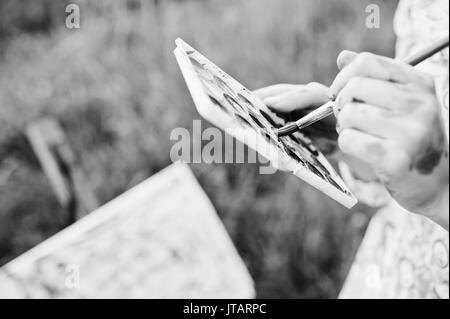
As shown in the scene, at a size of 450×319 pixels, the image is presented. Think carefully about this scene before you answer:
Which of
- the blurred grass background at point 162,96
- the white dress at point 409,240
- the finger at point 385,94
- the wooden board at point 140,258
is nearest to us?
the finger at point 385,94

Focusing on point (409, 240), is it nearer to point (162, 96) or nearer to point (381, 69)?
point (381, 69)

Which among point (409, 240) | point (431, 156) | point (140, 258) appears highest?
point (431, 156)

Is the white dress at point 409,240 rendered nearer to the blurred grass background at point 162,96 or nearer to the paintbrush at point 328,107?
the paintbrush at point 328,107

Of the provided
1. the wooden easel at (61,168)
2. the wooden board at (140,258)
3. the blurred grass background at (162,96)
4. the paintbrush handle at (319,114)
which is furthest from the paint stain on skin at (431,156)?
the wooden easel at (61,168)

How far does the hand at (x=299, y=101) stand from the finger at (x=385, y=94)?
21cm

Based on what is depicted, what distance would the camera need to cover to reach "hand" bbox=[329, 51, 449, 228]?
0.49 m

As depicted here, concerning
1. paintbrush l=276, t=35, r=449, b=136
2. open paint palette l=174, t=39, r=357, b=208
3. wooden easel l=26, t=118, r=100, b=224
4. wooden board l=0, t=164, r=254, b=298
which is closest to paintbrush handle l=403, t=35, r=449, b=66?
paintbrush l=276, t=35, r=449, b=136

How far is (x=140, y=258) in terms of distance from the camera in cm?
105

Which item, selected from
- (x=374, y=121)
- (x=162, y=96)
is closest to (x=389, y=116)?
(x=374, y=121)

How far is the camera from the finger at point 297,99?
70cm

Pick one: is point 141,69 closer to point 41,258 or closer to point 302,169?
point 41,258

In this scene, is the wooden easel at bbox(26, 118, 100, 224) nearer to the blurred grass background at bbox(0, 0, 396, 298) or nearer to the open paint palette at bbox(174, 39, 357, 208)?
the blurred grass background at bbox(0, 0, 396, 298)

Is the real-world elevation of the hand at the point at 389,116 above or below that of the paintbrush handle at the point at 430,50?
below

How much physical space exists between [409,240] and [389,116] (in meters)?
0.34
